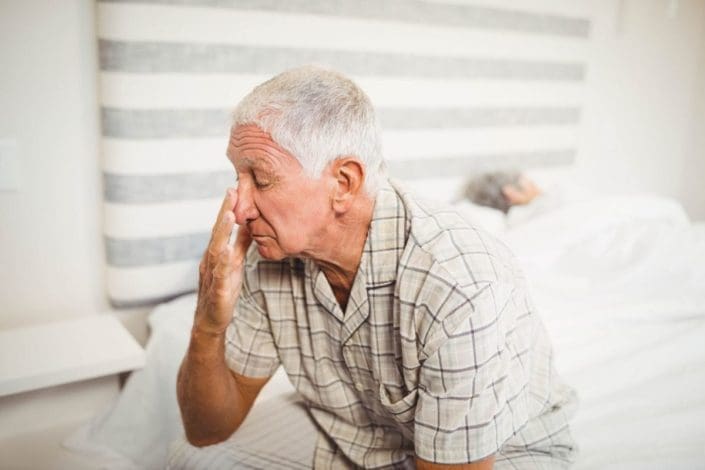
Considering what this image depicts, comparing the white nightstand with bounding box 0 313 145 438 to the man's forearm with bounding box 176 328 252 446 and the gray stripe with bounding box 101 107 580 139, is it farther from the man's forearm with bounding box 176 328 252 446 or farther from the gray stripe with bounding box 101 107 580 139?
the gray stripe with bounding box 101 107 580 139

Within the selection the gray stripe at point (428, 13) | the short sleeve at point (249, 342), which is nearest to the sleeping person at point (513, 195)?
the gray stripe at point (428, 13)

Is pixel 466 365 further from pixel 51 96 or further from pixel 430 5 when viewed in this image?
pixel 430 5

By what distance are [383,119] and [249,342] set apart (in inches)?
39.1

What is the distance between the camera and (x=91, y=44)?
4.88 feet

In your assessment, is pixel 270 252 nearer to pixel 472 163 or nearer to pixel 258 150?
pixel 258 150

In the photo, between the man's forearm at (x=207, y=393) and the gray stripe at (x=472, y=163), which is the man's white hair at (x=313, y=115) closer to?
the man's forearm at (x=207, y=393)

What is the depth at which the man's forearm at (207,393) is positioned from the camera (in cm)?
108

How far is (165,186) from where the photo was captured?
1.58 metres

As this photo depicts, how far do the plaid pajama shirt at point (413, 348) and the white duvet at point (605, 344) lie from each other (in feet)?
0.43

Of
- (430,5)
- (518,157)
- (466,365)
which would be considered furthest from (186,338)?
(518,157)

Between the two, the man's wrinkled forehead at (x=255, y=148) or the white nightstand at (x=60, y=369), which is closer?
the man's wrinkled forehead at (x=255, y=148)

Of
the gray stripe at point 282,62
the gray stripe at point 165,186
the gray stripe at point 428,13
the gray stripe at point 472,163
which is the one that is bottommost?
the gray stripe at point 472,163

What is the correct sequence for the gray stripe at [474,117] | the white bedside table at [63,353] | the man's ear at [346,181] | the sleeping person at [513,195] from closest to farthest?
1. the man's ear at [346,181]
2. the white bedside table at [63,353]
3. the gray stripe at [474,117]
4. the sleeping person at [513,195]

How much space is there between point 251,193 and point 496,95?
1.47m
